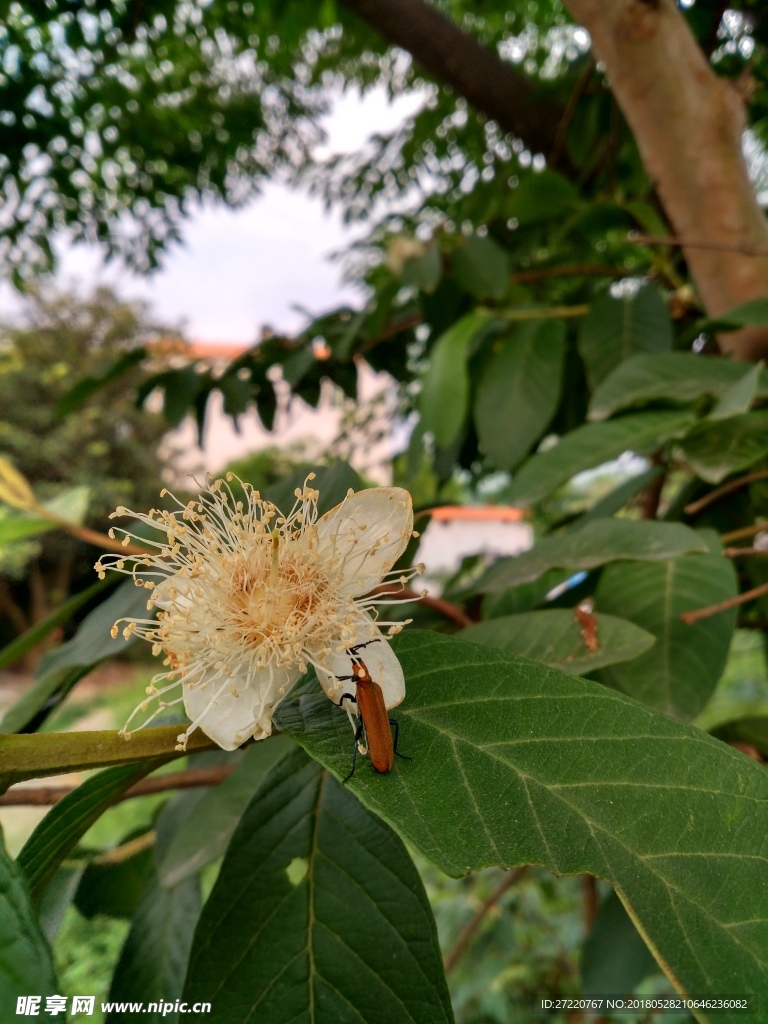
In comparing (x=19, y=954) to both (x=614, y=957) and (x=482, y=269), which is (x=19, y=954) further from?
(x=482, y=269)

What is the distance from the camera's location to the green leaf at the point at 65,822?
1.17 ft

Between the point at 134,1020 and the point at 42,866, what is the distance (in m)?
0.21

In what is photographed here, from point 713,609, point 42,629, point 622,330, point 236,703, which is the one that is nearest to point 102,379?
point 42,629

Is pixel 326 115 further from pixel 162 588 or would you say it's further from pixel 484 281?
pixel 162 588

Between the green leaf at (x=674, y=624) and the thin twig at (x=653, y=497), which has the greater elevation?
the thin twig at (x=653, y=497)

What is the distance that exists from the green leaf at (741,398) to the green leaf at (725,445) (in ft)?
0.06

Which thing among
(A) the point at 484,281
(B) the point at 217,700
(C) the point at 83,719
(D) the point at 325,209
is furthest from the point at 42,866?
(C) the point at 83,719

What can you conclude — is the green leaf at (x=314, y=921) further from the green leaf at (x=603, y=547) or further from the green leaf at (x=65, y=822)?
the green leaf at (x=603, y=547)

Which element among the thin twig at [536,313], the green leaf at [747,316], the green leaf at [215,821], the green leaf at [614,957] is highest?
the thin twig at [536,313]

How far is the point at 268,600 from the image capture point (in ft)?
1.46

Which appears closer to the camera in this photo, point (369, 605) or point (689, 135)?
point (369, 605)

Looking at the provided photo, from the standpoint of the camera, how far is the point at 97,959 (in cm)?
167

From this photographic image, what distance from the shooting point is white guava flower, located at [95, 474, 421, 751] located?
41 centimetres

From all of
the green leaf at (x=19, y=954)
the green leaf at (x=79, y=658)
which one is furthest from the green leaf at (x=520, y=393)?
the green leaf at (x=19, y=954)
